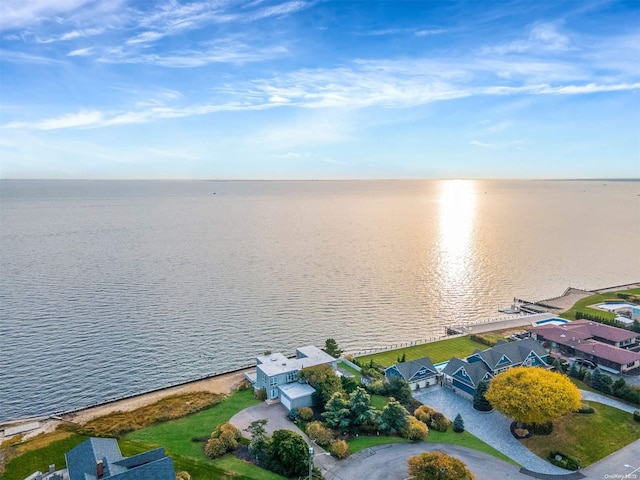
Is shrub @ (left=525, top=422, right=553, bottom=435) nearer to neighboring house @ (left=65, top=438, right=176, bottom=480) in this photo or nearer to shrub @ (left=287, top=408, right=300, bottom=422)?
shrub @ (left=287, top=408, right=300, bottom=422)

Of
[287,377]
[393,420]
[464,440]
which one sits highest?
[287,377]

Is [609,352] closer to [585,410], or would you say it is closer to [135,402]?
[585,410]

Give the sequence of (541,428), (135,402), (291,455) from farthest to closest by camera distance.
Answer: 1. (135,402)
2. (541,428)
3. (291,455)

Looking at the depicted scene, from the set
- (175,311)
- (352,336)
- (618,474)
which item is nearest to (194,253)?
(175,311)

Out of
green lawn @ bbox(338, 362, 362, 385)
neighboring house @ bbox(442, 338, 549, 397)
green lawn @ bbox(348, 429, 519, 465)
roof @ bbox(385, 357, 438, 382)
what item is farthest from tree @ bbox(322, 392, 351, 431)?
neighboring house @ bbox(442, 338, 549, 397)

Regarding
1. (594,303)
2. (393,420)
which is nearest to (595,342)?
(594,303)

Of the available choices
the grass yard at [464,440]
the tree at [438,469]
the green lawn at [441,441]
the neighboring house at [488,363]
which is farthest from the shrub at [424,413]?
the tree at [438,469]

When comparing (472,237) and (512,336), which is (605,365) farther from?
(472,237)
